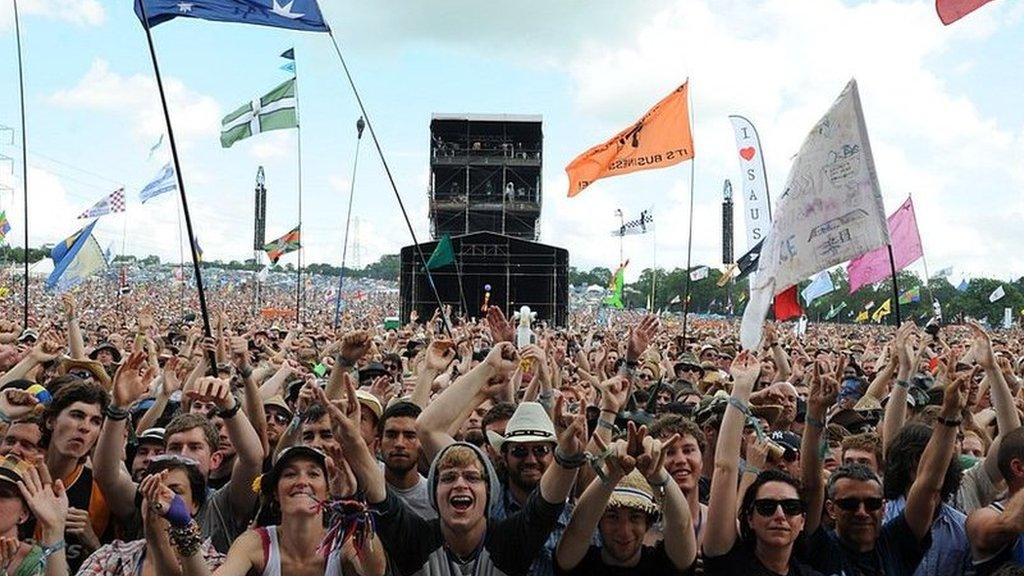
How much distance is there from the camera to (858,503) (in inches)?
140

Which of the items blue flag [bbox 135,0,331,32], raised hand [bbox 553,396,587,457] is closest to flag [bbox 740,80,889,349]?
raised hand [bbox 553,396,587,457]

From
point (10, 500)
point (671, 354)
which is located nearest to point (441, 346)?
point (10, 500)

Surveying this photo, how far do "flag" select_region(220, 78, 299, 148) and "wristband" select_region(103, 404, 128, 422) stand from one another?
1025 cm

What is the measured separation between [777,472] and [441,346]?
2594 millimetres

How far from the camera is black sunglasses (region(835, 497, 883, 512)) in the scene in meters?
3.55

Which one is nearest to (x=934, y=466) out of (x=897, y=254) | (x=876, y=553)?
(x=876, y=553)

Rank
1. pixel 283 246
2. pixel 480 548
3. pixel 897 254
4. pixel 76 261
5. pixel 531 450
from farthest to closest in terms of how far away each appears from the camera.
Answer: pixel 283 246, pixel 76 261, pixel 897 254, pixel 531 450, pixel 480 548

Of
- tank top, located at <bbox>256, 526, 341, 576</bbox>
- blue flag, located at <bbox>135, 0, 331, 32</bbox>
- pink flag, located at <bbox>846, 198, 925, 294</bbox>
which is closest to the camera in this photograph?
tank top, located at <bbox>256, 526, 341, 576</bbox>

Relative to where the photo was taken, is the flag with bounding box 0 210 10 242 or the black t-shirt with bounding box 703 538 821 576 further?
the flag with bounding box 0 210 10 242

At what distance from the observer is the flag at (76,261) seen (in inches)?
630

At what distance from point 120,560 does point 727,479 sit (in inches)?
89.5

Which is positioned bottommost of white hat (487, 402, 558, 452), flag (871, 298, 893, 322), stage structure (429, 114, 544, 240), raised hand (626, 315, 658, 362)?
white hat (487, 402, 558, 452)

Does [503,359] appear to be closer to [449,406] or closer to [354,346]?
[449,406]

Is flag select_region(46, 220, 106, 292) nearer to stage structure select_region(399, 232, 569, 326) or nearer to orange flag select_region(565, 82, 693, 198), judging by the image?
orange flag select_region(565, 82, 693, 198)
